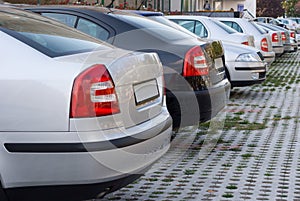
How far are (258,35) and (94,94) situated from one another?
12.2m

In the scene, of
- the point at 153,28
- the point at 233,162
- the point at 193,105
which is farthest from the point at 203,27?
the point at 233,162

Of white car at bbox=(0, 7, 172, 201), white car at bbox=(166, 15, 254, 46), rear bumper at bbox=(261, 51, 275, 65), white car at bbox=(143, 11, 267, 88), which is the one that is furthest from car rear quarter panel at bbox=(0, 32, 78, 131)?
rear bumper at bbox=(261, 51, 275, 65)

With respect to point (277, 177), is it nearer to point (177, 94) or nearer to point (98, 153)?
point (177, 94)

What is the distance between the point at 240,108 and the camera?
1057 centimetres

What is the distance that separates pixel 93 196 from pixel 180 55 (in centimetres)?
298

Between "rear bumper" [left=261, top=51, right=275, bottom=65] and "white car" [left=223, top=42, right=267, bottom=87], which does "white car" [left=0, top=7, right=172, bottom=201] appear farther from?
"rear bumper" [left=261, top=51, right=275, bottom=65]

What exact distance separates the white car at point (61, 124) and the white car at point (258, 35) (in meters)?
11.5

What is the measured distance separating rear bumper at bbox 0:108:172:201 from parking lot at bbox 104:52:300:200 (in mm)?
1398

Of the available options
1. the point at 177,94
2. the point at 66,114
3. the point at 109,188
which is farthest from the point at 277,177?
the point at 66,114

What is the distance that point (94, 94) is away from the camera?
384 cm

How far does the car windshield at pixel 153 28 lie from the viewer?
6.57 metres

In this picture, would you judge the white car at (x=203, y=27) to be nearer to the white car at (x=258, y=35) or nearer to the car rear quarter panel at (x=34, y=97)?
the white car at (x=258, y=35)

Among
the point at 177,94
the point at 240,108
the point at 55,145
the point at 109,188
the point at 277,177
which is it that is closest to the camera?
the point at 55,145

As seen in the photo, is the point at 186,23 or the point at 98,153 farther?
the point at 186,23
